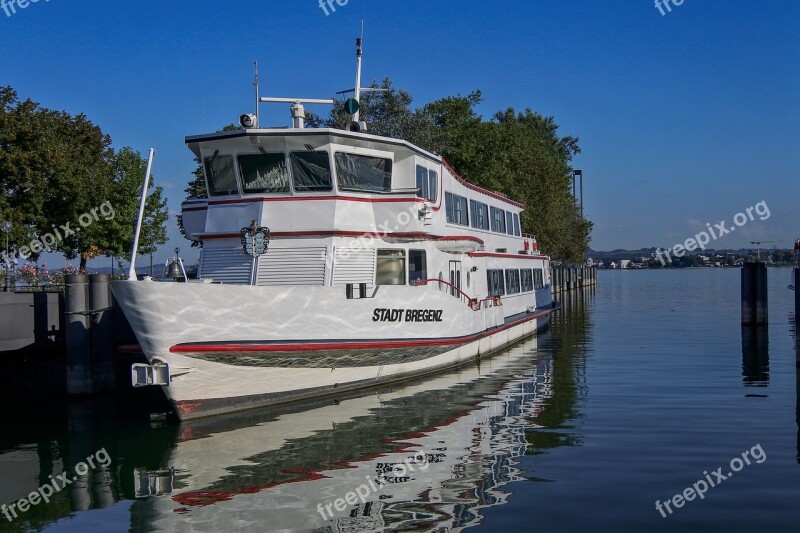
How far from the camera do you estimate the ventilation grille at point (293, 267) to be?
15172mm

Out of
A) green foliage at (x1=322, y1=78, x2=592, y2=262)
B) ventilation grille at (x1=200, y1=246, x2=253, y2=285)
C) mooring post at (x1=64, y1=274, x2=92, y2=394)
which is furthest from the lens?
green foliage at (x1=322, y1=78, x2=592, y2=262)

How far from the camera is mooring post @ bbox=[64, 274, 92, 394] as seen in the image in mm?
16234

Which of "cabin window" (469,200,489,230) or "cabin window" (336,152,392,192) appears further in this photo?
"cabin window" (469,200,489,230)

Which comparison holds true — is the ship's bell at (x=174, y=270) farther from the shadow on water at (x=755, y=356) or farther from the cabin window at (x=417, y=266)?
the shadow on water at (x=755, y=356)

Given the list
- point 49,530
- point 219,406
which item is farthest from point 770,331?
point 49,530

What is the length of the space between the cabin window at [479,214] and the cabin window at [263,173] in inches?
323

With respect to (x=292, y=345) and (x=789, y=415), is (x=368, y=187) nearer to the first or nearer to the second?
(x=292, y=345)

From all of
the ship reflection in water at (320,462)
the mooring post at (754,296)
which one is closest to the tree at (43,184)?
the ship reflection in water at (320,462)

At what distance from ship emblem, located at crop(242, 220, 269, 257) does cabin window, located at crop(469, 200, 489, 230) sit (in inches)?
345

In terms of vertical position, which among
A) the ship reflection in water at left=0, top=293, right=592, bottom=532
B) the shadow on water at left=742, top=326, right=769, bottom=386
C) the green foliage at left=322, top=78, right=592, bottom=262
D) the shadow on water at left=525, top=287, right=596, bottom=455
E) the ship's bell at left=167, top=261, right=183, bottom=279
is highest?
the green foliage at left=322, top=78, right=592, bottom=262

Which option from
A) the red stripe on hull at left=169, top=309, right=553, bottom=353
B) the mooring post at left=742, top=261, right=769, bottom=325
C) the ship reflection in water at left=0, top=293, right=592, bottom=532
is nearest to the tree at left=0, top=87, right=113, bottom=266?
the ship reflection in water at left=0, top=293, right=592, bottom=532

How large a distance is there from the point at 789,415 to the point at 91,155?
31022 millimetres

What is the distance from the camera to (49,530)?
8406 mm

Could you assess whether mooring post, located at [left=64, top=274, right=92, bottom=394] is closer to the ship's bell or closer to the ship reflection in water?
the ship reflection in water
